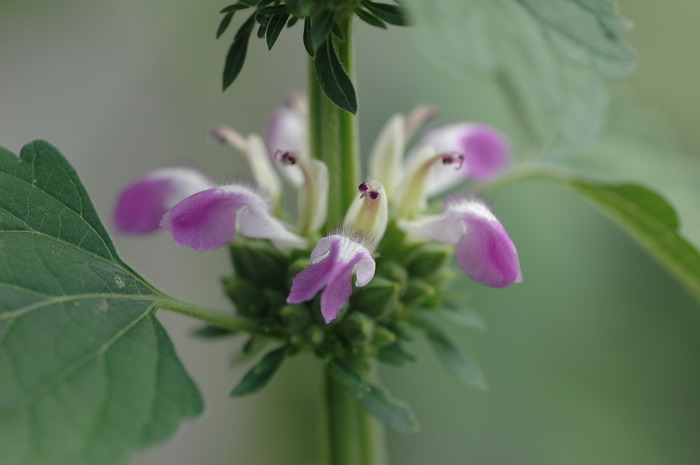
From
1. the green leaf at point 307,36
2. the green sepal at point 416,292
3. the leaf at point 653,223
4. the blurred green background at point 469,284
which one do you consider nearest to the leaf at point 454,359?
the green sepal at point 416,292

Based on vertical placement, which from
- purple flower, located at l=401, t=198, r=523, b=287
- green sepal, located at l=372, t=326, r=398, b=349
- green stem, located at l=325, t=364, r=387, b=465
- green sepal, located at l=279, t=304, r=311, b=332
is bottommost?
green stem, located at l=325, t=364, r=387, b=465

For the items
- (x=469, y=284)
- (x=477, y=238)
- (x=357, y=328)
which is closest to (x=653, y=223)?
(x=477, y=238)

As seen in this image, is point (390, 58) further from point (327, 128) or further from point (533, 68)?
point (533, 68)

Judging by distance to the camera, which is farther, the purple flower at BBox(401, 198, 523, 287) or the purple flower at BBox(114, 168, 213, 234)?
the purple flower at BBox(114, 168, 213, 234)

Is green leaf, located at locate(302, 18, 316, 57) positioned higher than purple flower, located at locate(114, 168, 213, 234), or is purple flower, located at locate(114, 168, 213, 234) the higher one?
green leaf, located at locate(302, 18, 316, 57)

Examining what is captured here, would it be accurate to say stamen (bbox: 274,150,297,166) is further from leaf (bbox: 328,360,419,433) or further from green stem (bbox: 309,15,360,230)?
leaf (bbox: 328,360,419,433)

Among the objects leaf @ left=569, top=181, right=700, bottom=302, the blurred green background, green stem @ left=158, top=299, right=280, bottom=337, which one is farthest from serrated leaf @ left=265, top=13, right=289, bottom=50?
the blurred green background
